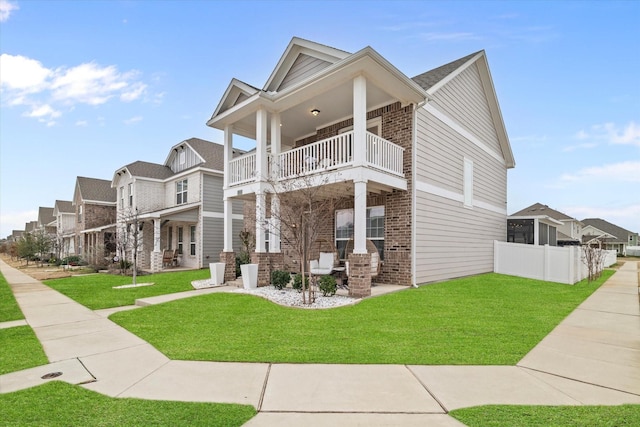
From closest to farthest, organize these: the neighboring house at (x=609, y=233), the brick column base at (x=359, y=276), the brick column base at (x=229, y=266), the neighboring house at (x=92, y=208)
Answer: the brick column base at (x=359, y=276)
the brick column base at (x=229, y=266)
the neighboring house at (x=92, y=208)
the neighboring house at (x=609, y=233)

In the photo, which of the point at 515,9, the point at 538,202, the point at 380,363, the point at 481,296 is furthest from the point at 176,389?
the point at 538,202

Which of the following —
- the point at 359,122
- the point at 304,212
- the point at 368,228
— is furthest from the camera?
the point at 368,228

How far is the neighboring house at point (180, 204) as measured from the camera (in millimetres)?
19750

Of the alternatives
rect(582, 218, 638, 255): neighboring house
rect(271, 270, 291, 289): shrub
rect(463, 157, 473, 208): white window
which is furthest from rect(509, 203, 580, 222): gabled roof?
Result: rect(271, 270, 291, 289): shrub

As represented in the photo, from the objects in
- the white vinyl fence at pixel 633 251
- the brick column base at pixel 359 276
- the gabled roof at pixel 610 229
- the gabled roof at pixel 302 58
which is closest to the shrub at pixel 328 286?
the brick column base at pixel 359 276

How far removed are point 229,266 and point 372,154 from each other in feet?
22.3

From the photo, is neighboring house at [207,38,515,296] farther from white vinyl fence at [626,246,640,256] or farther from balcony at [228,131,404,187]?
white vinyl fence at [626,246,640,256]

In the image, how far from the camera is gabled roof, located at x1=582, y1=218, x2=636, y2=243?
49.9m

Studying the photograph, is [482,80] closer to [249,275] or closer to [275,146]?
[275,146]

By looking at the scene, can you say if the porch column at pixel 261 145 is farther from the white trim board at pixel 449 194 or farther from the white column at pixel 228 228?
the white trim board at pixel 449 194

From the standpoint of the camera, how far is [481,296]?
30.1 ft

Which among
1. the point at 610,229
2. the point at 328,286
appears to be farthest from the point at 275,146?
the point at 610,229

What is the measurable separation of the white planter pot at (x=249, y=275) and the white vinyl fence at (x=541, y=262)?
11.7 m

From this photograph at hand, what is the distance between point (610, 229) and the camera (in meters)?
52.2
